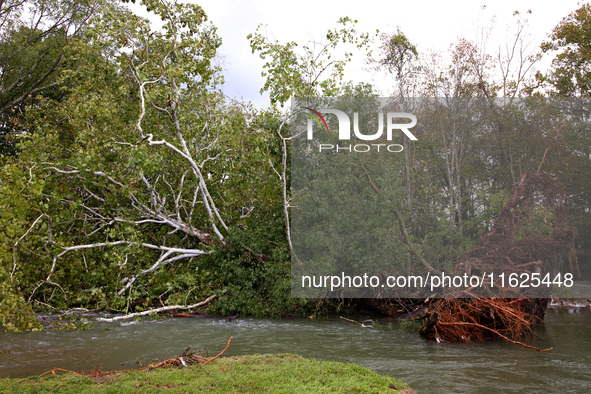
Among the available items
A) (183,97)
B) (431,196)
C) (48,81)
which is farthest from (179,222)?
(48,81)

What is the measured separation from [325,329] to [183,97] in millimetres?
6360

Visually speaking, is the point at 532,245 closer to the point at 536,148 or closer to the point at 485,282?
the point at 485,282

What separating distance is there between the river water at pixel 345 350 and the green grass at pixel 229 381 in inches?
32.2

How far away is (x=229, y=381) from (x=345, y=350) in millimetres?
3125

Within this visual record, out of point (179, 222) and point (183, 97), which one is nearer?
point (183, 97)

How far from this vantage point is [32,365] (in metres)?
6.87

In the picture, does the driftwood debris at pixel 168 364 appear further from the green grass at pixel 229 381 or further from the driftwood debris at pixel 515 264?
the driftwood debris at pixel 515 264

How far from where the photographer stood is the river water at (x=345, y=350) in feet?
21.3

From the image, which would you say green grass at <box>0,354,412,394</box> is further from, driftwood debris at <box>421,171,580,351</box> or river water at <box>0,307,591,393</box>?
driftwood debris at <box>421,171,580,351</box>

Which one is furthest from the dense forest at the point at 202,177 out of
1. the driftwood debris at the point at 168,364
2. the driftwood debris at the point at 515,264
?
the driftwood debris at the point at 168,364

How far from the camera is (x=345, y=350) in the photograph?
8.12 meters

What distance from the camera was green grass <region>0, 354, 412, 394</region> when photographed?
5.24m

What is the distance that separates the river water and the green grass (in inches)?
32.2

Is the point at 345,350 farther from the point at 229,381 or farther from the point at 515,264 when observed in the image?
the point at 515,264
